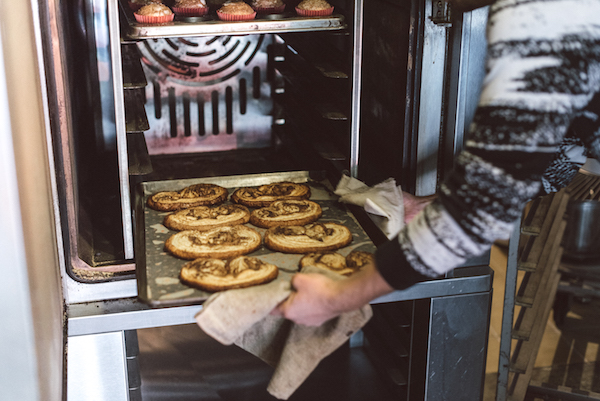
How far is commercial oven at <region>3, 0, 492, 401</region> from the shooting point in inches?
63.2

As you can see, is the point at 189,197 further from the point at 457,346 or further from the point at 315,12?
the point at 457,346

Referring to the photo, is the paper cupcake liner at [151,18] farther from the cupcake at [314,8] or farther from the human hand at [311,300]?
the human hand at [311,300]

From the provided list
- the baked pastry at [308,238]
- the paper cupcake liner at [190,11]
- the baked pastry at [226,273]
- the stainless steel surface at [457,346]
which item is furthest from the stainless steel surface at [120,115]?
the stainless steel surface at [457,346]

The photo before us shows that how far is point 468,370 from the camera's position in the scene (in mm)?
1827

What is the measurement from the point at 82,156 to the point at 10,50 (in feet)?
3.49

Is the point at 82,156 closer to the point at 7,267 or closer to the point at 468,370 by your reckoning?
the point at 7,267

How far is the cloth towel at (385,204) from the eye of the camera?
1755 millimetres

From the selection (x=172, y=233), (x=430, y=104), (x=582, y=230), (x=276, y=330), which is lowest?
(x=582, y=230)

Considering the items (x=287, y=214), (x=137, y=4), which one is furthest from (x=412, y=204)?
(x=137, y=4)

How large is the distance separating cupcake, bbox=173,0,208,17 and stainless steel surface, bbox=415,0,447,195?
0.74 m

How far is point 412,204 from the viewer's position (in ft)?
5.87

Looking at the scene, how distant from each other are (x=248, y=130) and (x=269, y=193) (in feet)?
1.59

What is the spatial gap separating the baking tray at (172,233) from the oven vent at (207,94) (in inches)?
12.3

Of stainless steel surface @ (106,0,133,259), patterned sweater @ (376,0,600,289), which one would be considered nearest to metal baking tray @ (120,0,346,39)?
stainless steel surface @ (106,0,133,259)
